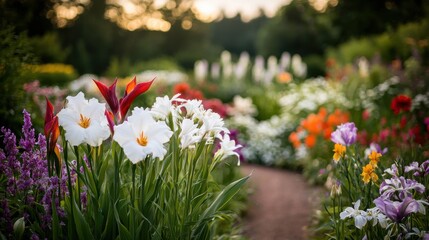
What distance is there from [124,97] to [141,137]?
0.92ft

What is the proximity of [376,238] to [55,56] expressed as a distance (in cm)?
1533

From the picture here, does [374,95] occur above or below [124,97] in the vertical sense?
below

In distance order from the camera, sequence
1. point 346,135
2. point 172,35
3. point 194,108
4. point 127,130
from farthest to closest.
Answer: point 172,35 → point 346,135 → point 194,108 → point 127,130

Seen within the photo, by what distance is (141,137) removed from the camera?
6.22 feet

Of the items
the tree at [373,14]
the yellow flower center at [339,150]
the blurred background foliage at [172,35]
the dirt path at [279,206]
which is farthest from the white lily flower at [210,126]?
the tree at [373,14]

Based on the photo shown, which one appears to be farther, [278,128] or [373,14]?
[373,14]

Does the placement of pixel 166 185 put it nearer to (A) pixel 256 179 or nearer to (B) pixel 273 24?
(A) pixel 256 179

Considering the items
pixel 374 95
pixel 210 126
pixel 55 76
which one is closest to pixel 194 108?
pixel 210 126

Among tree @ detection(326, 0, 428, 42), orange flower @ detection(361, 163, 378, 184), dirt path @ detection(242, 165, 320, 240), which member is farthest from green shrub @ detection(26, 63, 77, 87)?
orange flower @ detection(361, 163, 378, 184)

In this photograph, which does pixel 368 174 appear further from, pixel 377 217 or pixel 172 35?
pixel 172 35

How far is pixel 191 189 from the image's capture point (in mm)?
2201

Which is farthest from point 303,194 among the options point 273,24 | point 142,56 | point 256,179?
point 142,56

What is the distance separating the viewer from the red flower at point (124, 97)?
202cm

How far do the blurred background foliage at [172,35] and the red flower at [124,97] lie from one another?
5.30ft
